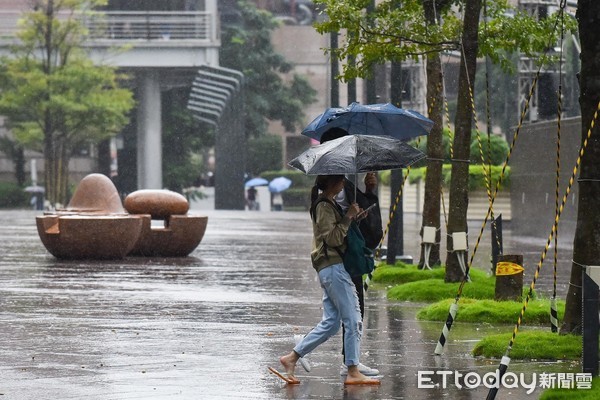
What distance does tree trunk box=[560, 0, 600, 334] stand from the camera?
11016mm

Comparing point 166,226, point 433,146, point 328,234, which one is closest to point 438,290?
point 433,146

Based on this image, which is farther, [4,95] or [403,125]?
[4,95]

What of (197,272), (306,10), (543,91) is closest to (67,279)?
(197,272)

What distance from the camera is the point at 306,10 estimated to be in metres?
79.9

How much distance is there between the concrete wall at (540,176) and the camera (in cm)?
3368

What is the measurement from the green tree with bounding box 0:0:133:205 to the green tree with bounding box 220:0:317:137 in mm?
9893

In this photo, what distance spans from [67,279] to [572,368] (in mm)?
10961

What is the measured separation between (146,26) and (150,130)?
16.6ft

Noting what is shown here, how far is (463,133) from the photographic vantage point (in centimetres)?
1717

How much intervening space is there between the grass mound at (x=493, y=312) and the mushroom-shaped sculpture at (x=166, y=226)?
11.3m

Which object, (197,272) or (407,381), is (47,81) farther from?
(407,381)

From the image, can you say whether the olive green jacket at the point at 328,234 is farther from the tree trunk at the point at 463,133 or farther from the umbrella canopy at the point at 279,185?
the umbrella canopy at the point at 279,185

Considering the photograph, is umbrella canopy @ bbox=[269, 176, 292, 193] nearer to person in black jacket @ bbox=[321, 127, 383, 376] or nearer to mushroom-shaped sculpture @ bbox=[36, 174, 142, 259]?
mushroom-shaped sculpture @ bbox=[36, 174, 142, 259]

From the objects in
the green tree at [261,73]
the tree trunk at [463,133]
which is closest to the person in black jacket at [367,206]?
the tree trunk at [463,133]
